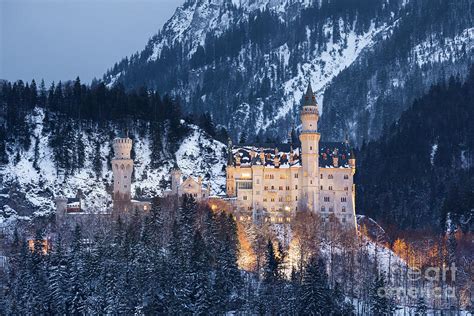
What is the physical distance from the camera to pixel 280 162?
161 metres

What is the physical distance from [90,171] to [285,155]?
32.6 metres

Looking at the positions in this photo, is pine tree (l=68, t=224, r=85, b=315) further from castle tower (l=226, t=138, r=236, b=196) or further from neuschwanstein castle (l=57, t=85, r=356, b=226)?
castle tower (l=226, t=138, r=236, b=196)

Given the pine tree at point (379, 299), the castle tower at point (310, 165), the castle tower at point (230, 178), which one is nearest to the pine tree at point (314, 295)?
the pine tree at point (379, 299)

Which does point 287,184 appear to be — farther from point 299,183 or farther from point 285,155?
point 285,155

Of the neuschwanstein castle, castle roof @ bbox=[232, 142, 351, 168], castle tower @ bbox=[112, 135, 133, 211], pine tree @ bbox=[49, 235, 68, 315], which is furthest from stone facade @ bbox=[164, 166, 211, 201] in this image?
pine tree @ bbox=[49, 235, 68, 315]

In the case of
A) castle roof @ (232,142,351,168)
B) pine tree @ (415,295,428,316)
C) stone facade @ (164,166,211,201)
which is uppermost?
castle roof @ (232,142,351,168)

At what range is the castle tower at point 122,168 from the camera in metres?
161

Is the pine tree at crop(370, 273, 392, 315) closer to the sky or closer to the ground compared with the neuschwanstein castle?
closer to the ground

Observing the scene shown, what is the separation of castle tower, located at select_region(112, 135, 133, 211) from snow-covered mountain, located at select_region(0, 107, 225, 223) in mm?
2820

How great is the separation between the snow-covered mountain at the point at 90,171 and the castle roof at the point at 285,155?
284 inches

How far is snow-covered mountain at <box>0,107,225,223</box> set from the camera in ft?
527

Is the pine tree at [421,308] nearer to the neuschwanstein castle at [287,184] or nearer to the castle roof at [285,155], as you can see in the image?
the neuschwanstein castle at [287,184]

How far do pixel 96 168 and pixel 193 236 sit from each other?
4058 centimetres

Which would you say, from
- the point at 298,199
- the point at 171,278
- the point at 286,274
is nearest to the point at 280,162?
the point at 298,199
